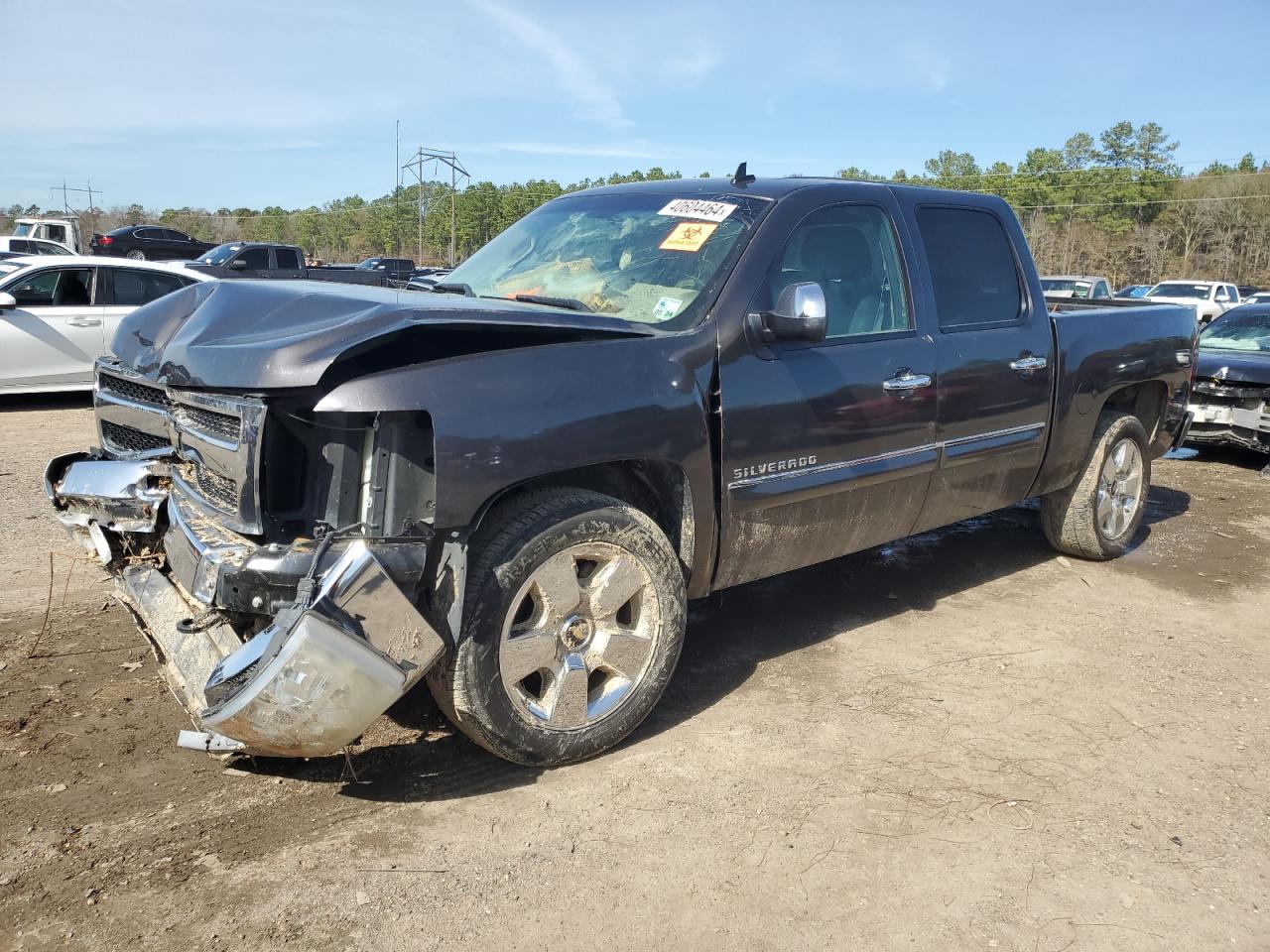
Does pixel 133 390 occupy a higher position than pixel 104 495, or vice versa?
pixel 133 390

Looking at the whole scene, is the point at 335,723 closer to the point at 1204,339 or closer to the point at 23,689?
the point at 23,689

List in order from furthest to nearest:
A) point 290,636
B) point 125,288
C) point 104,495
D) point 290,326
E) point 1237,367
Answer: point 125,288 < point 1237,367 < point 104,495 < point 290,326 < point 290,636

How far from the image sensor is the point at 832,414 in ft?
12.3

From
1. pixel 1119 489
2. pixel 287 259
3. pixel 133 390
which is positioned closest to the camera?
pixel 133 390

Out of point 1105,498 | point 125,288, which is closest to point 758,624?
point 1105,498

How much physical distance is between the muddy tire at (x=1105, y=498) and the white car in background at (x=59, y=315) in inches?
330

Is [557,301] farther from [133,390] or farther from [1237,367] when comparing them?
Result: [1237,367]

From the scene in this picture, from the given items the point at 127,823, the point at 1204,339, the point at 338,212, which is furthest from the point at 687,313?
the point at 338,212

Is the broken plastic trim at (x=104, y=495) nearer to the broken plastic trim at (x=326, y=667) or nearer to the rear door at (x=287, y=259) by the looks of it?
the broken plastic trim at (x=326, y=667)

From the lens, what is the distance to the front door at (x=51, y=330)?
9812 mm

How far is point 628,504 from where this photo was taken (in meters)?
3.27

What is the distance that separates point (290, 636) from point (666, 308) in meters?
1.76

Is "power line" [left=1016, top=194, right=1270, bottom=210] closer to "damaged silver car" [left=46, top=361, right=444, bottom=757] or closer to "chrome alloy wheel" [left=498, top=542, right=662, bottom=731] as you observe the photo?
"chrome alloy wheel" [left=498, top=542, right=662, bottom=731]

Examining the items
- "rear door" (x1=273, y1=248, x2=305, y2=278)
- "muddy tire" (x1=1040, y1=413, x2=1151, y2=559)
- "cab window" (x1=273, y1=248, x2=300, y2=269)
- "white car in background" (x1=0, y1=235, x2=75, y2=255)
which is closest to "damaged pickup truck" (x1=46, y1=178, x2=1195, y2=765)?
"muddy tire" (x1=1040, y1=413, x2=1151, y2=559)
